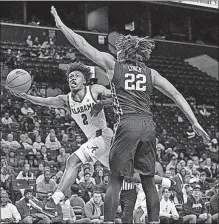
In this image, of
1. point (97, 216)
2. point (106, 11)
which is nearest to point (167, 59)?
point (106, 11)

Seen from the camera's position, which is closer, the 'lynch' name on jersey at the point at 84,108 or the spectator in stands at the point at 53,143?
the 'lynch' name on jersey at the point at 84,108

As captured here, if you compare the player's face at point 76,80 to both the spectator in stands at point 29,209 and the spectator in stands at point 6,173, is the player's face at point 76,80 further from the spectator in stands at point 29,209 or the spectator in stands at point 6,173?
the spectator in stands at point 6,173

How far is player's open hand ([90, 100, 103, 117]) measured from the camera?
7.96 metres

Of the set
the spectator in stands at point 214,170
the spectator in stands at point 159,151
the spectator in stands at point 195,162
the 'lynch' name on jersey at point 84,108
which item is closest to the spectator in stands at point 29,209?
the 'lynch' name on jersey at point 84,108

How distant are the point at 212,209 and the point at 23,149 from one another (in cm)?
541

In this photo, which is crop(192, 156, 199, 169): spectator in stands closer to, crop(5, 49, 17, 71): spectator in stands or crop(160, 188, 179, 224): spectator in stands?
crop(160, 188, 179, 224): spectator in stands

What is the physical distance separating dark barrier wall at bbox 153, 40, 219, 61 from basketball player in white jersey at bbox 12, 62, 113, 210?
1940cm

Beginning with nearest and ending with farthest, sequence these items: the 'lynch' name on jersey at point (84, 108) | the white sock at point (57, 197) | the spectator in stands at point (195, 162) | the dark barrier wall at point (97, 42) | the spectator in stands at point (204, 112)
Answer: the white sock at point (57, 197) → the 'lynch' name on jersey at point (84, 108) → the spectator in stands at point (195, 162) → the dark barrier wall at point (97, 42) → the spectator in stands at point (204, 112)

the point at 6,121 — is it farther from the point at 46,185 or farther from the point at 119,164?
the point at 119,164

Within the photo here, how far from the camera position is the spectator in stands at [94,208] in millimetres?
13203

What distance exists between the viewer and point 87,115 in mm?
8406

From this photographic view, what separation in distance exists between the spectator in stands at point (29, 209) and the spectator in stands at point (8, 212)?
0.51ft

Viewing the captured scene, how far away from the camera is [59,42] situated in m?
25.0

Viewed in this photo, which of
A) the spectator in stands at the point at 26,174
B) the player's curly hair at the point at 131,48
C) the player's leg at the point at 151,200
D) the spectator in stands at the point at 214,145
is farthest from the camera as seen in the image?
the spectator in stands at the point at 214,145
